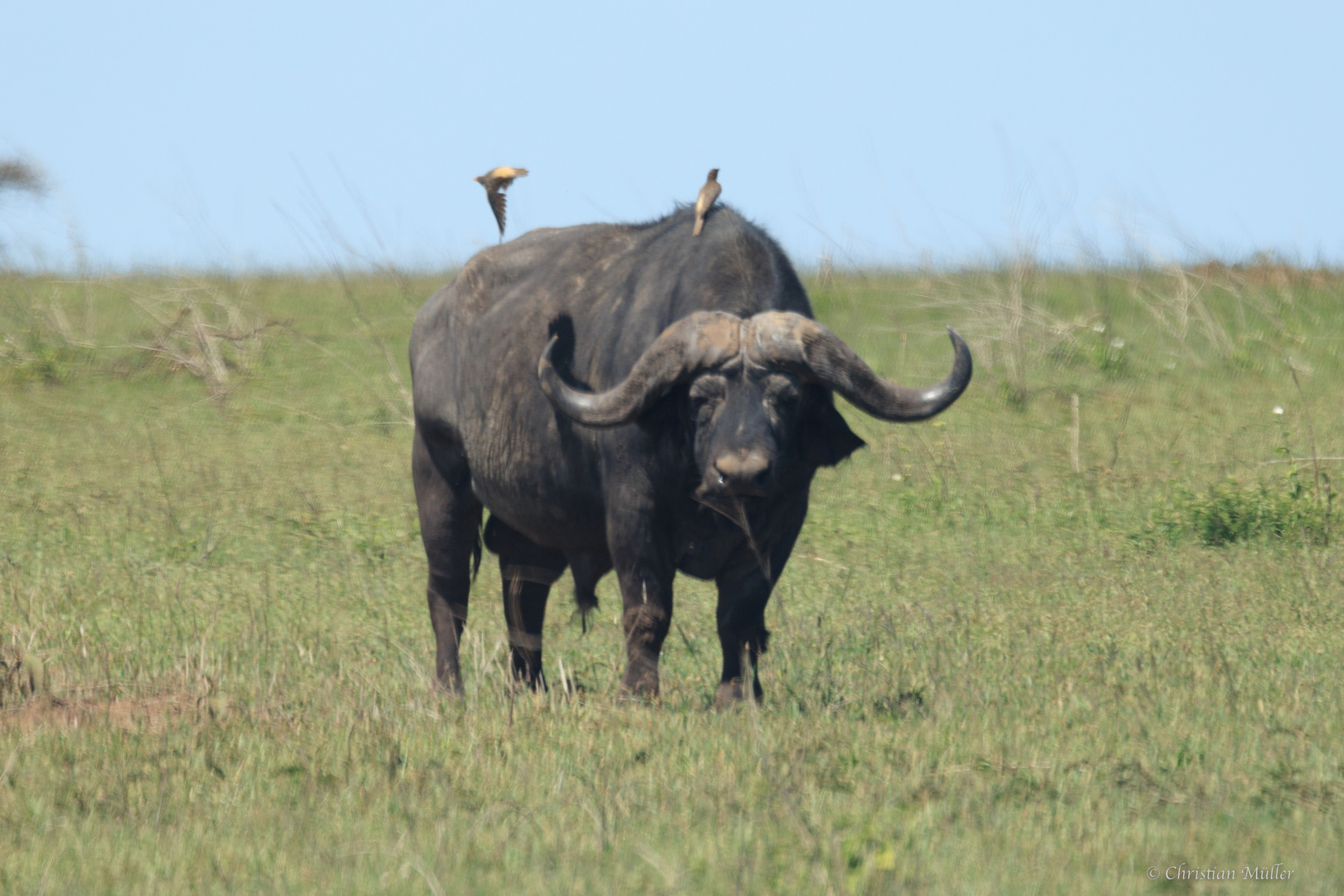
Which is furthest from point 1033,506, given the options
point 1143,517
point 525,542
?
point 525,542

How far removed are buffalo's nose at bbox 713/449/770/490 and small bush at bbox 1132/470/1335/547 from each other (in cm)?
534

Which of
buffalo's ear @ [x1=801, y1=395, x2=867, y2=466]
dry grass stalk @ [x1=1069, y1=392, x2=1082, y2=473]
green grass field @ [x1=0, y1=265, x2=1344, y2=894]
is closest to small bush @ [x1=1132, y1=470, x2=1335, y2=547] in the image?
green grass field @ [x1=0, y1=265, x2=1344, y2=894]

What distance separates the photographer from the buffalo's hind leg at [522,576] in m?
6.88

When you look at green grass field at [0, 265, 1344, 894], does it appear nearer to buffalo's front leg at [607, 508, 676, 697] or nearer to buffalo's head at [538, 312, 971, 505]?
buffalo's front leg at [607, 508, 676, 697]

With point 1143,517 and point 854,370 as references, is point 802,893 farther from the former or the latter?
point 1143,517

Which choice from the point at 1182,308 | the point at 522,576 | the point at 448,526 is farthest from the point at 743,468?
the point at 1182,308

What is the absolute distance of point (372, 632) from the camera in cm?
746

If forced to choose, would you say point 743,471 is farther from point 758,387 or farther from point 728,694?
point 728,694

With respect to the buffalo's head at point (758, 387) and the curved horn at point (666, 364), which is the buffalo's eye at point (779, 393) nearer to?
the buffalo's head at point (758, 387)

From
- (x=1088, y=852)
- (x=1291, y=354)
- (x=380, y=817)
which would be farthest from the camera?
(x=1291, y=354)

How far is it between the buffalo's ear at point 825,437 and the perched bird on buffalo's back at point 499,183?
350 cm

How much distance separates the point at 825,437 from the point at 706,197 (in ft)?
4.10

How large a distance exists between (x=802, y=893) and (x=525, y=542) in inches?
158

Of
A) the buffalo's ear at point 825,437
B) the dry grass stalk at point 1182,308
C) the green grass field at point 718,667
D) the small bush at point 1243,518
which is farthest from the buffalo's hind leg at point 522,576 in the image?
the dry grass stalk at point 1182,308
